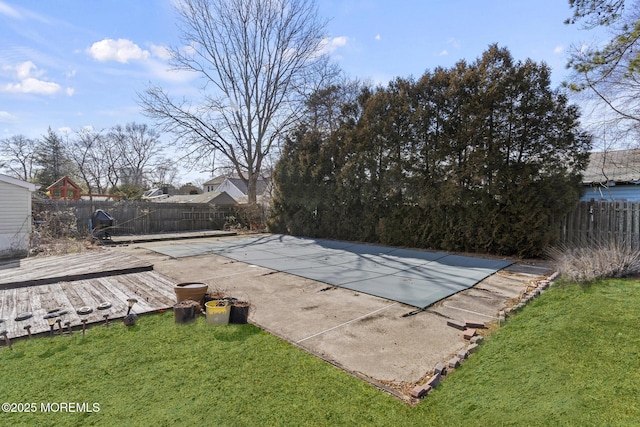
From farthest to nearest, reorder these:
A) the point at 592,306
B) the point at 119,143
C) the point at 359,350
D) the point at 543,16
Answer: the point at 119,143
the point at 543,16
the point at 592,306
the point at 359,350

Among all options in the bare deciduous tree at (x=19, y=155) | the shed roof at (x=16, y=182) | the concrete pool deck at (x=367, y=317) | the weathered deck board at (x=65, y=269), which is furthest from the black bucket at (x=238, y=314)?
the bare deciduous tree at (x=19, y=155)

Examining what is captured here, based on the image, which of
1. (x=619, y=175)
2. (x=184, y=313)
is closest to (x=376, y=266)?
(x=184, y=313)

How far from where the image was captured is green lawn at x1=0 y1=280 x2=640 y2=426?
1938mm

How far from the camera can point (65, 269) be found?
5758 millimetres

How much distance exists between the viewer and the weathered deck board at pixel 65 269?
195 inches

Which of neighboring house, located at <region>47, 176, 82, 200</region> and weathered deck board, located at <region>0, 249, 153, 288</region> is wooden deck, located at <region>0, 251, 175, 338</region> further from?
neighboring house, located at <region>47, 176, 82, 200</region>

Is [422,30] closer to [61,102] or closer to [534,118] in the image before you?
[534,118]

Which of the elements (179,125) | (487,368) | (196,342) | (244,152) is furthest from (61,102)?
(487,368)

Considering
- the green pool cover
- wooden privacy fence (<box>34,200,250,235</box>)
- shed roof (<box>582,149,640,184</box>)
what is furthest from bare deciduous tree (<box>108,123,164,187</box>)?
shed roof (<box>582,149,640,184</box>)

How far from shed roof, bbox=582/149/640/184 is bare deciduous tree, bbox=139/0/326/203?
43.6 feet

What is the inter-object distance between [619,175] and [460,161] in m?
6.83

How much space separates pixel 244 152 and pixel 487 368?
16.7m

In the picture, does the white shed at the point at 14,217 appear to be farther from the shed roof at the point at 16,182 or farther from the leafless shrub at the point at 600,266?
the leafless shrub at the point at 600,266

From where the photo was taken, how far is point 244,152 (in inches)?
690
